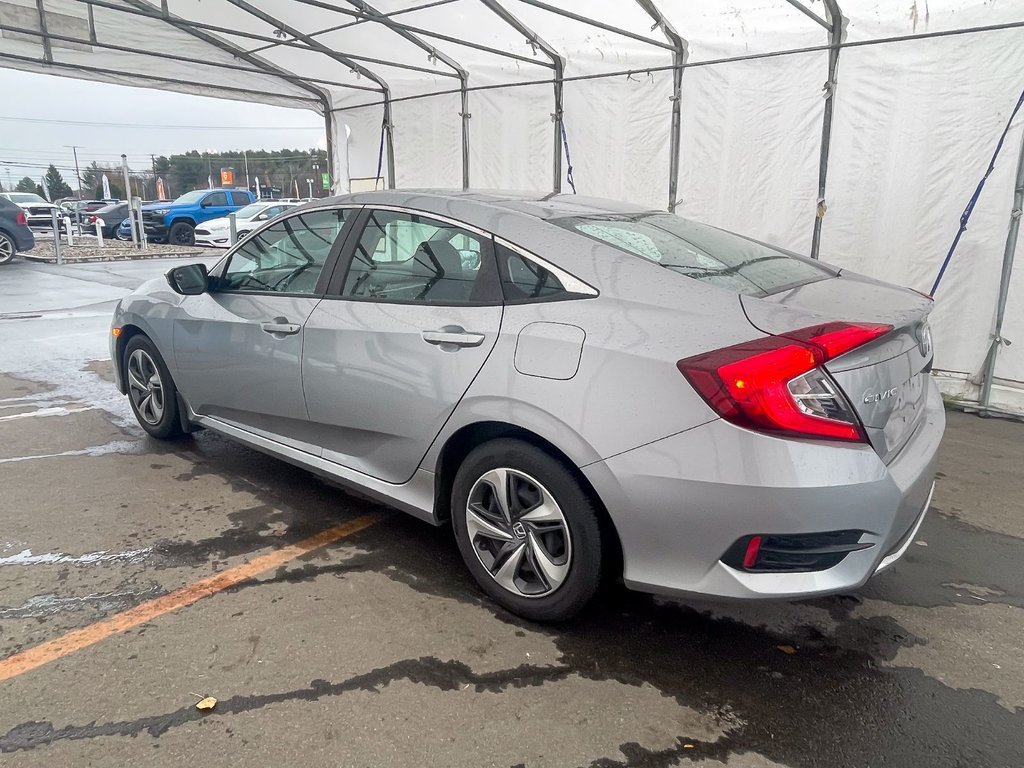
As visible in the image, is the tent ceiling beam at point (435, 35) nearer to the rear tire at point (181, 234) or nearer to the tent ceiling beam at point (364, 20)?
the tent ceiling beam at point (364, 20)

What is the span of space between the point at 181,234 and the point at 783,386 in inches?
915

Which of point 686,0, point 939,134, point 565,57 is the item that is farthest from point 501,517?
point 565,57

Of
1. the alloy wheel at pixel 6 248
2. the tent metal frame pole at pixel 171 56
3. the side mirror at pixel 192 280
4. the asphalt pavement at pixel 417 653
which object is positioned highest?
the tent metal frame pole at pixel 171 56

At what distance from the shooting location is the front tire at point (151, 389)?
4.36 meters

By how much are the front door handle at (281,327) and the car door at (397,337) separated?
0.10 metres

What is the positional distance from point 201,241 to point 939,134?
2026 centimetres

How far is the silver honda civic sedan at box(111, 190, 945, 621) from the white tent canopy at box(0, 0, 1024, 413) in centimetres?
325

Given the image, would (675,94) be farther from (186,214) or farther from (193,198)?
(193,198)

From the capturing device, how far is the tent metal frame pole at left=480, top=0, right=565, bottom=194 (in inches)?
274

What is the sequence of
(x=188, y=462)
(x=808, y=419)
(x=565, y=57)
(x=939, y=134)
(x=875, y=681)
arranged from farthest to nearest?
(x=565, y=57), (x=939, y=134), (x=188, y=462), (x=875, y=681), (x=808, y=419)

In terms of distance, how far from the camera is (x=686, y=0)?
6.21 metres

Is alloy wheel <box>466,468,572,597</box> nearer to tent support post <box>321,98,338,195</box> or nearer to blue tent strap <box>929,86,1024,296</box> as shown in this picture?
blue tent strap <box>929,86,1024,296</box>

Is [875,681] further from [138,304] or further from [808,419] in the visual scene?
[138,304]

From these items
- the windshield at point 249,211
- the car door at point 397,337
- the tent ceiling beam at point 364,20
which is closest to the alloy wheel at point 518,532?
the car door at point 397,337
